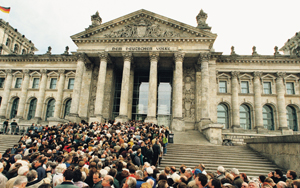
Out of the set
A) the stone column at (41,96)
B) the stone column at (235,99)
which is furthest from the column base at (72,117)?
the stone column at (235,99)

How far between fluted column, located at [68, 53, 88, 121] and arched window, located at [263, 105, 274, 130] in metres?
27.3

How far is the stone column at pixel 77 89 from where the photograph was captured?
88.6 feet

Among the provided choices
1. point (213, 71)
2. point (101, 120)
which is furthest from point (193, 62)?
point (101, 120)

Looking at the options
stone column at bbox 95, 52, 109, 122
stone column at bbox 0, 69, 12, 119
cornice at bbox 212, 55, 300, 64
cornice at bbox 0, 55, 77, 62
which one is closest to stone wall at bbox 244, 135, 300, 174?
cornice at bbox 212, 55, 300, 64

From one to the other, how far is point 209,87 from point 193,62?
4.46 m

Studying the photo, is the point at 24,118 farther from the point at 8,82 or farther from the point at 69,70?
the point at 69,70

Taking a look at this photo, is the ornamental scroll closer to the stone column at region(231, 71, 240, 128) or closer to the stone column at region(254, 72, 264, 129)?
the stone column at region(231, 71, 240, 128)

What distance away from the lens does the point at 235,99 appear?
3083 centimetres

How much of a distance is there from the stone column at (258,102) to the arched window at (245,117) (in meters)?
1.20

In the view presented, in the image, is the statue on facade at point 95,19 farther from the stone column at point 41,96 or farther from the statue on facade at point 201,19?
the statue on facade at point 201,19

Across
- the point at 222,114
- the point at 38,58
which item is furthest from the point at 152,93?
the point at 38,58

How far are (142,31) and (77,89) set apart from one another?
1198 centimetres

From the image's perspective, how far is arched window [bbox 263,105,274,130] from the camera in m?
30.5

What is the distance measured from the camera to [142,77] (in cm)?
3325
